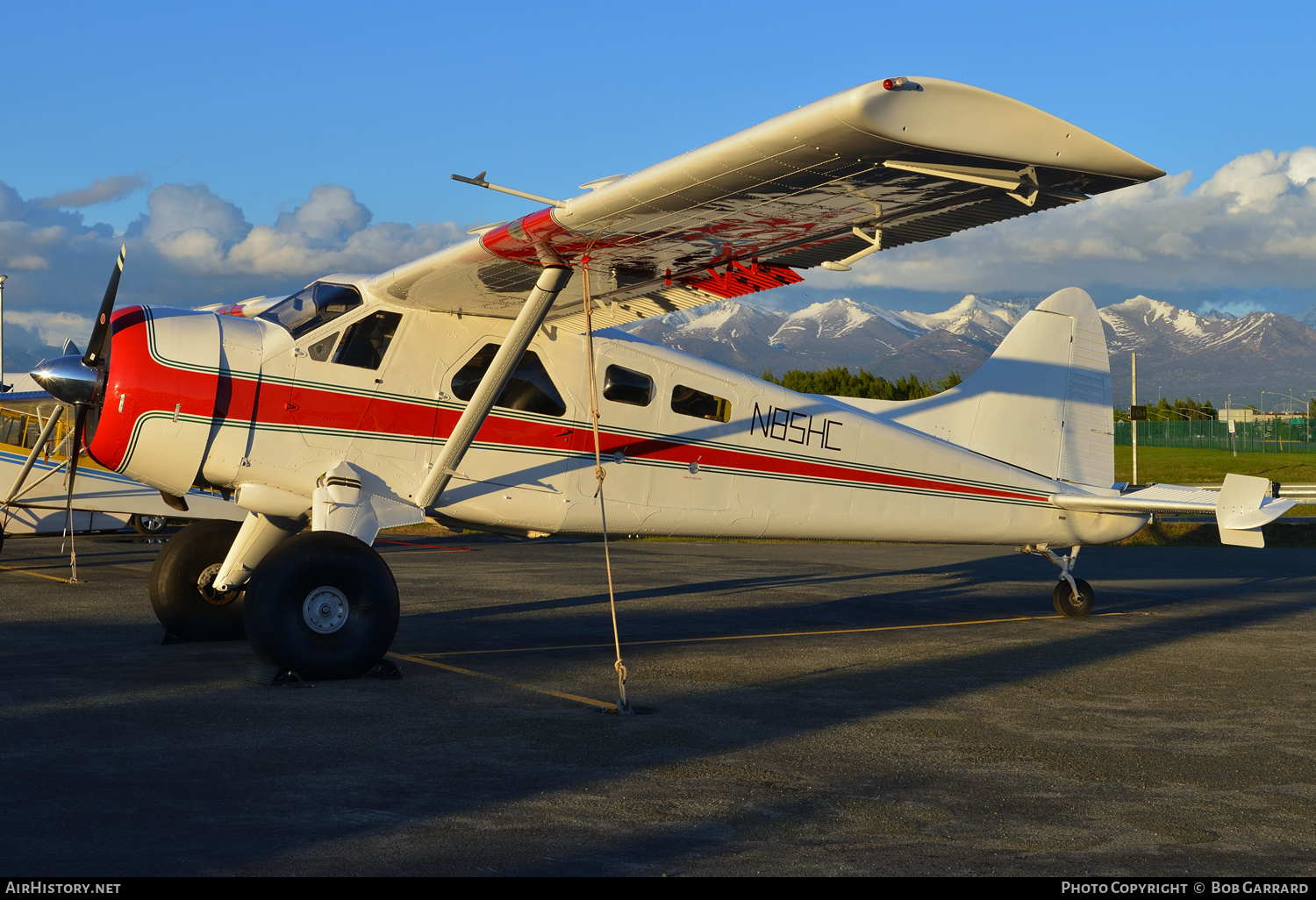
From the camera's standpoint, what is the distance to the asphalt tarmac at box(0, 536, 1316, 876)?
164 inches

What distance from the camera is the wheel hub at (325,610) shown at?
7523 millimetres

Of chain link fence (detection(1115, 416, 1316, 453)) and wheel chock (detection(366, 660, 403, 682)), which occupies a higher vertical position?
chain link fence (detection(1115, 416, 1316, 453))

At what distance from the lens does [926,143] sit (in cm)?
521

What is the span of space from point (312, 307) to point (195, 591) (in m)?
2.83

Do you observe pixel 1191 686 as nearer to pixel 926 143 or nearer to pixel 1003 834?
pixel 1003 834

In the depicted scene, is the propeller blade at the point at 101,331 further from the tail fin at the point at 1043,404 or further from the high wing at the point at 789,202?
the tail fin at the point at 1043,404

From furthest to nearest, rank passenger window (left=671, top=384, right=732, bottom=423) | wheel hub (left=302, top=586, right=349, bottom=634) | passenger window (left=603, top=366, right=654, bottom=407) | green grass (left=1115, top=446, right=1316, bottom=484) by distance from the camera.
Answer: green grass (left=1115, top=446, right=1316, bottom=484)
passenger window (left=671, top=384, right=732, bottom=423)
passenger window (left=603, top=366, right=654, bottom=407)
wheel hub (left=302, top=586, right=349, bottom=634)

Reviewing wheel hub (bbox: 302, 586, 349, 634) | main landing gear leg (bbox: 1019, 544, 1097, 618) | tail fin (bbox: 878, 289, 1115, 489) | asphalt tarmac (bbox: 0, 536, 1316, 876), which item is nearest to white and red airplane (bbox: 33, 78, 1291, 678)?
wheel hub (bbox: 302, 586, 349, 634)

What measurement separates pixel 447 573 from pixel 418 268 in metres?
8.85

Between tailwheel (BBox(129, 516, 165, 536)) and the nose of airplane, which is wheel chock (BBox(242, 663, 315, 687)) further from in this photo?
tailwheel (BBox(129, 516, 165, 536))

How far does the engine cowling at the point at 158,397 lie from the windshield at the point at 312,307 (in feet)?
1.92

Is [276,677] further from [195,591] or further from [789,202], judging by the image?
[789,202]

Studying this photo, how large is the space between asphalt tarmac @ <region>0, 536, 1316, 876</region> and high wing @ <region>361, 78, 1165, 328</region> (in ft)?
10.3
